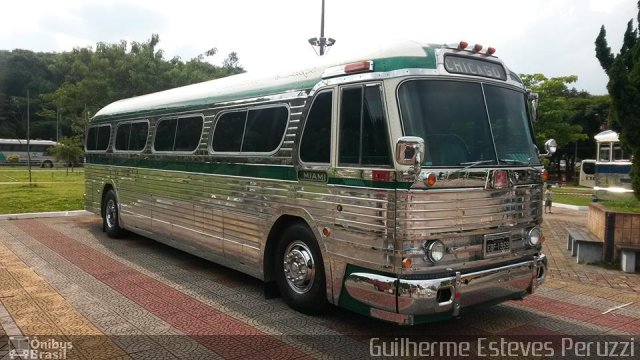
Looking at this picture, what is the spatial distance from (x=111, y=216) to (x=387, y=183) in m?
7.87

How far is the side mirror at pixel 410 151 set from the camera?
3.98 m

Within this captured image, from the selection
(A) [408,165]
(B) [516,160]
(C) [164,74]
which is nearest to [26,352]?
(A) [408,165]

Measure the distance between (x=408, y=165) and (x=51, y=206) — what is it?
13.8 metres

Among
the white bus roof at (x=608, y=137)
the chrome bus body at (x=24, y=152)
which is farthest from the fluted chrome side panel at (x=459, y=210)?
the chrome bus body at (x=24, y=152)

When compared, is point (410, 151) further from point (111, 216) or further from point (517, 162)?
point (111, 216)

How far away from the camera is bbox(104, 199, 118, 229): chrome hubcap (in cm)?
1023

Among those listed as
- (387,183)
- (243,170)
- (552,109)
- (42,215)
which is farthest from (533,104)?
(552,109)

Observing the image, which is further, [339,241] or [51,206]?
[51,206]

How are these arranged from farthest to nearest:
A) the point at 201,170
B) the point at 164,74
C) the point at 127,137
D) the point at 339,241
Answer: the point at 164,74 < the point at 127,137 < the point at 201,170 < the point at 339,241

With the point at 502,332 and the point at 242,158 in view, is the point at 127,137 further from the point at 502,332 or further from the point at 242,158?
the point at 502,332

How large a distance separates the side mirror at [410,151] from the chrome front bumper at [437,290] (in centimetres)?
103

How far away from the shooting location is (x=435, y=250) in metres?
4.35

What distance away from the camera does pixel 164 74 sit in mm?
26500

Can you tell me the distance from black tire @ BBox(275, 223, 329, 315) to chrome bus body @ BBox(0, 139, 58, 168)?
54.7 metres
